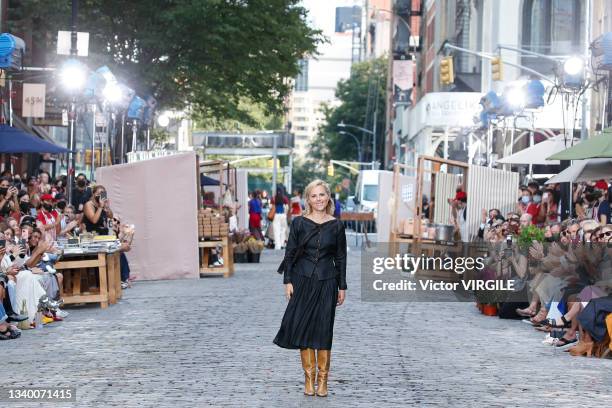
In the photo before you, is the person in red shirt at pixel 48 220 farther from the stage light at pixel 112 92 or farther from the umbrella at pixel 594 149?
the umbrella at pixel 594 149

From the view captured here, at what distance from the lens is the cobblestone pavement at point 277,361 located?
Result: 1222 centimetres

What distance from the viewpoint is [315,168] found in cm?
19675

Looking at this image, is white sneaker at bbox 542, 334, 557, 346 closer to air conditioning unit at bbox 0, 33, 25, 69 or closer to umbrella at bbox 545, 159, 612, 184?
umbrella at bbox 545, 159, 612, 184

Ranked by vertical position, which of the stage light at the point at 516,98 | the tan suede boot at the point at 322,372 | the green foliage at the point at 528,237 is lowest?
the tan suede boot at the point at 322,372

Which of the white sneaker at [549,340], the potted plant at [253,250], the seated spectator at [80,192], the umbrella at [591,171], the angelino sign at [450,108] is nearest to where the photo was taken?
the white sneaker at [549,340]

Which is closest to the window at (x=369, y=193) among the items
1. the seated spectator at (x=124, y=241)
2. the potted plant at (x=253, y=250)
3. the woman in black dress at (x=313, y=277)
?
the potted plant at (x=253, y=250)

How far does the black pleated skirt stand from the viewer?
12414 mm

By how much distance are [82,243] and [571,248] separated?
7645 millimetres

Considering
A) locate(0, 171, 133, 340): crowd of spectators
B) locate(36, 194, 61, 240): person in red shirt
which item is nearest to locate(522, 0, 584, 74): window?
locate(0, 171, 133, 340): crowd of spectators

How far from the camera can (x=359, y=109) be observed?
144 meters

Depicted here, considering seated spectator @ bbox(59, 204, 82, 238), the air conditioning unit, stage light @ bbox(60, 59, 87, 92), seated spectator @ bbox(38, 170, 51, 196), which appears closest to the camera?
seated spectator @ bbox(59, 204, 82, 238)

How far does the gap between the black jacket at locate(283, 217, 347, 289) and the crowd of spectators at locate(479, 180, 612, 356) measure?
13.5 ft

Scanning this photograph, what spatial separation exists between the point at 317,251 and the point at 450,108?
4437cm

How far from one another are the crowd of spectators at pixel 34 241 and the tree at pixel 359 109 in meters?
105
